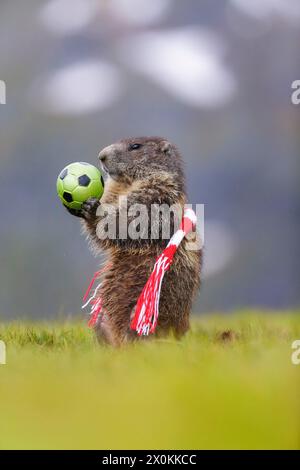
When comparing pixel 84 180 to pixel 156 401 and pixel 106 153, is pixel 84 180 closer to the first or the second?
pixel 106 153

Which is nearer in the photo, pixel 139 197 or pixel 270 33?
pixel 270 33

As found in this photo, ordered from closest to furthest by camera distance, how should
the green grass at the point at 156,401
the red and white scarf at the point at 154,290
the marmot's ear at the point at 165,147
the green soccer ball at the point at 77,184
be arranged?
the green grass at the point at 156,401 < the red and white scarf at the point at 154,290 < the green soccer ball at the point at 77,184 < the marmot's ear at the point at 165,147

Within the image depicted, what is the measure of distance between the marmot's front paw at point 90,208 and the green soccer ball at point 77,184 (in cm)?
1

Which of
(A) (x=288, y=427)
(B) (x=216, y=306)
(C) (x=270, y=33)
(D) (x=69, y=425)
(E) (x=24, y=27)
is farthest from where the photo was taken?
(B) (x=216, y=306)

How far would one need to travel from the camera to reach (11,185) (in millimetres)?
2266

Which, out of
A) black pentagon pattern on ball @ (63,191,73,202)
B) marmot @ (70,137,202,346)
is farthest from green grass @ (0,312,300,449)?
black pentagon pattern on ball @ (63,191,73,202)

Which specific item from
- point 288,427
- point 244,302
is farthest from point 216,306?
point 288,427

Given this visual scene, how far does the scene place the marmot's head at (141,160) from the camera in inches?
91.1

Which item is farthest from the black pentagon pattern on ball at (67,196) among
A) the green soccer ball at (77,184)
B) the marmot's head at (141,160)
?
the marmot's head at (141,160)

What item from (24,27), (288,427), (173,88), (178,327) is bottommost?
(288,427)

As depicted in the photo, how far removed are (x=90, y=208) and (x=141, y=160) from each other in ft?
0.84

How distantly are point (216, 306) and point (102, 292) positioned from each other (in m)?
0.40

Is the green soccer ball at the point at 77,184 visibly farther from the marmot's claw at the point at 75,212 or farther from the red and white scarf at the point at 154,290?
the red and white scarf at the point at 154,290

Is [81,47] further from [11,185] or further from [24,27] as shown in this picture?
[11,185]
